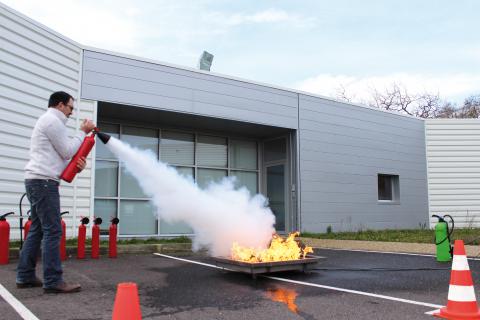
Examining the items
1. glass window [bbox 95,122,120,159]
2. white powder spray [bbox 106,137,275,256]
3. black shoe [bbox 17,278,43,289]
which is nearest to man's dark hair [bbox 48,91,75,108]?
white powder spray [bbox 106,137,275,256]

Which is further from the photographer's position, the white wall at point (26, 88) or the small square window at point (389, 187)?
the small square window at point (389, 187)

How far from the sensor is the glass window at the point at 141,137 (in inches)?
586

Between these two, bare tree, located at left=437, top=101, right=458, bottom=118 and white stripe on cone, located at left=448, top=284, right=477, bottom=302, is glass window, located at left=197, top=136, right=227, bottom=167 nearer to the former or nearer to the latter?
white stripe on cone, located at left=448, top=284, right=477, bottom=302

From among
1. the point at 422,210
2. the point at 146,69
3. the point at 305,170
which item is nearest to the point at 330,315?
the point at 146,69

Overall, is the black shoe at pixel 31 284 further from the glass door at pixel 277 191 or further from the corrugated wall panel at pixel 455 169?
the corrugated wall panel at pixel 455 169

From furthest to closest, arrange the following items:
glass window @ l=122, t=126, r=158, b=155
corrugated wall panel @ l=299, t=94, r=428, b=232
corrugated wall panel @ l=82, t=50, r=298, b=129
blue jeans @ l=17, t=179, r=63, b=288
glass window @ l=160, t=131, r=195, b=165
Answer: corrugated wall panel @ l=299, t=94, r=428, b=232
glass window @ l=160, t=131, r=195, b=165
glass window @ l=122, t=126, r=158, b=155
corrugated wall panel @ l=82, t=50, r=298, b=129
blue jeans @ l=17, t=179, r=63, b=288

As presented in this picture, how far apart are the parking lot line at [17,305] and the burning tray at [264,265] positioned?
3.10 meters

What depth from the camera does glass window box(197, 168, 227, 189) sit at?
646 inches

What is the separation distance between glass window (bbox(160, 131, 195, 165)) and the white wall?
11.7ft

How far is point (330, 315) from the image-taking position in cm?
468

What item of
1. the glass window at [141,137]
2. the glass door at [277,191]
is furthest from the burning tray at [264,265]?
the glass door at [277,191]

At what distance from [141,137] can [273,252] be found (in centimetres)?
904

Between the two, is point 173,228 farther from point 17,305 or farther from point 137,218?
point 17,305

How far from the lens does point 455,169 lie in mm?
20703
